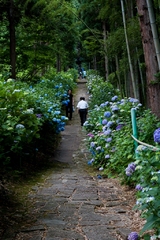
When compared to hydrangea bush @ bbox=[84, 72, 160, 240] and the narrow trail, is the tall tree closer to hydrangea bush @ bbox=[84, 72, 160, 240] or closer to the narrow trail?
hydrangea bush @ bbox=[84, 72, 160, 240]

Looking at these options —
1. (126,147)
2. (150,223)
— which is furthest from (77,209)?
(150,223)

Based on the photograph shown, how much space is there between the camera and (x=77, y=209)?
12.8 ft

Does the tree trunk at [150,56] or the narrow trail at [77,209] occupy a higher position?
the tree trunk at [150,56]

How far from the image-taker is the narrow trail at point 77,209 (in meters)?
3.07

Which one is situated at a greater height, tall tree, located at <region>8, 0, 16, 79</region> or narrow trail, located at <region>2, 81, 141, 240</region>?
tall tree, located at <region>8, 0, 16, 79</region>

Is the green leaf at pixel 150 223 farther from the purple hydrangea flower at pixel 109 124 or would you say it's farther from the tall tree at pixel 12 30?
the tall tree at pixel 12 30

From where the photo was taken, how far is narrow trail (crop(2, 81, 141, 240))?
3.07m

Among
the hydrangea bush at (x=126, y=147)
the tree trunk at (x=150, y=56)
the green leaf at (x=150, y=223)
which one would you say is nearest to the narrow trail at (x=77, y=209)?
the hydrangea bush at (x=126, y=147)

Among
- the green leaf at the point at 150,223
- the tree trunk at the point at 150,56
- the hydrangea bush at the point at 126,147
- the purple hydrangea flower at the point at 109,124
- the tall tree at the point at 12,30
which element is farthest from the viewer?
the tall tree at the point at 12,30

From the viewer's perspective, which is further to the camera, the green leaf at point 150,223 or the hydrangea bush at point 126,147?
the hydrangea bush at point 126,147

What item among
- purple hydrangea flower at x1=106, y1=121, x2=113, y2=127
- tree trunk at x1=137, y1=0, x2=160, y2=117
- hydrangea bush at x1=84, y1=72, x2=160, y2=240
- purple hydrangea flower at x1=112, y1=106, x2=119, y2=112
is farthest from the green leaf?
tree trunk at x1=137, y1=0, x2=160, y2=117

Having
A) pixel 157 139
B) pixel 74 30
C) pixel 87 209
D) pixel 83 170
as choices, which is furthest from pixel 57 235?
pixel 74 30

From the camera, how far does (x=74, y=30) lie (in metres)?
16.8

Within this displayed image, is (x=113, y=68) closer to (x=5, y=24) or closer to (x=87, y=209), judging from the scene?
(x=5, y=24)
